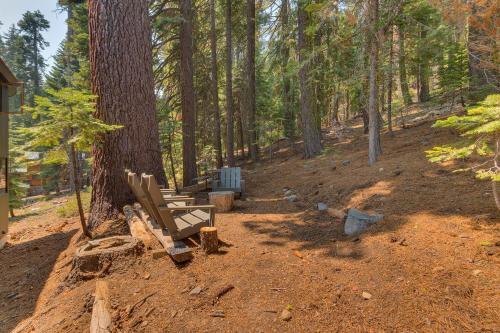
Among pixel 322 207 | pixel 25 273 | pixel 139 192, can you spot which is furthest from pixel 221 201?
pixel 25 273

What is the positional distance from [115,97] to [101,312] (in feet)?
14.3

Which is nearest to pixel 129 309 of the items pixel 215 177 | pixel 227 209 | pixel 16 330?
pixel 16 330

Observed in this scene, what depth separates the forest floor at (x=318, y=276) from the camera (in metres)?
2.69

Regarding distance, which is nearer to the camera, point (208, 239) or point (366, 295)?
point (366, 295)

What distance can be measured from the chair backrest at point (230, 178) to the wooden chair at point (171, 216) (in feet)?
13.9

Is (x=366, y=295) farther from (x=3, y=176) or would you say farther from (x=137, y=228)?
(x=3, y=176)

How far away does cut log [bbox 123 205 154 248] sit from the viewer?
4469 millimetres

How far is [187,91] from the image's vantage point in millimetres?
11156

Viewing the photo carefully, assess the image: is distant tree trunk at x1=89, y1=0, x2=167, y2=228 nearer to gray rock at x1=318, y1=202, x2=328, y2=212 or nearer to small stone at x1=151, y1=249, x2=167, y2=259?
small stone at x1=151, y1=249, x2=167, y2=259

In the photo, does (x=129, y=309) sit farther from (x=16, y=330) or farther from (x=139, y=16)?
(x=139, y=16)

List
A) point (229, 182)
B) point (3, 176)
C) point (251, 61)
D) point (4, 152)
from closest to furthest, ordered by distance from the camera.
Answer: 1. point (4, 152)
2. point (3, 176)
3. point (229, 182)
4. point (251, 61)

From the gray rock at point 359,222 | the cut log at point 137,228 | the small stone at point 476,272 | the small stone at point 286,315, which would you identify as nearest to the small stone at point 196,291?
the small stone at point 286,315

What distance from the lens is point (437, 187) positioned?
5.45m

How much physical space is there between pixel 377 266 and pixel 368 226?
143 centimetres
